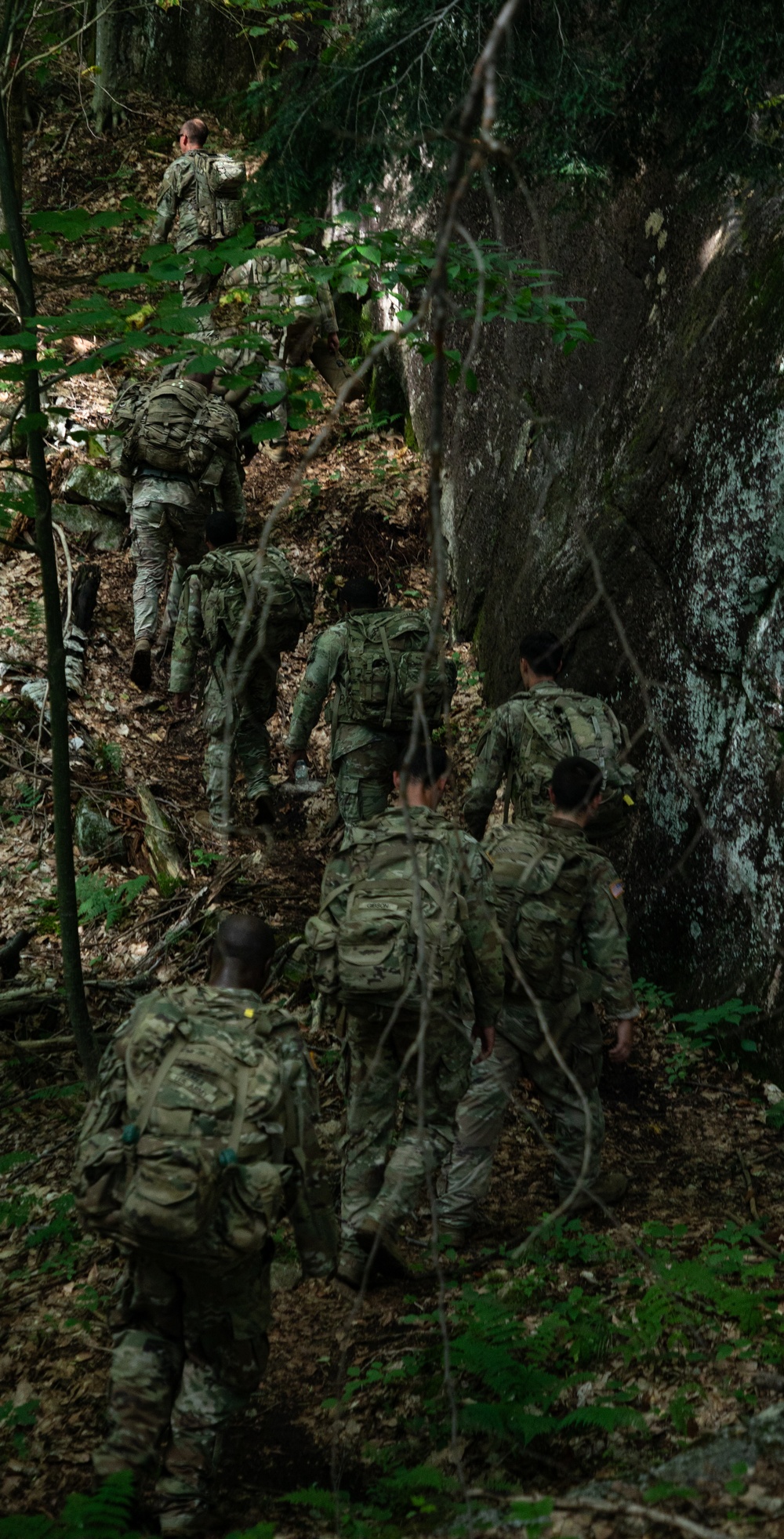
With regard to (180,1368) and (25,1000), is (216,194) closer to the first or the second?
(25,1000)

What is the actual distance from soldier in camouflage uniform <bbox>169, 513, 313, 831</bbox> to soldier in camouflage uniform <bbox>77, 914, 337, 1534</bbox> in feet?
14.5

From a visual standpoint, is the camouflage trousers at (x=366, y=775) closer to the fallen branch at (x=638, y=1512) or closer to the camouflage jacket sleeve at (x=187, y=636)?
the camouflage jacket sleeve at (x=187, y=636)

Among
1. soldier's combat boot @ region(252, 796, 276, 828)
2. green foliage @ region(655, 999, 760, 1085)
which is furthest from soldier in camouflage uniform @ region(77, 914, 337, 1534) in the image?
soldier's combat boot @ region(252, 796, 276, 828)

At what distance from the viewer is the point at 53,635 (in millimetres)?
5113

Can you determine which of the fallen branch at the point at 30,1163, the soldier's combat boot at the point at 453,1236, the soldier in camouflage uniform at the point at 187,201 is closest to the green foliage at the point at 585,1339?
the soldier's combat boot at the point at 453,1236

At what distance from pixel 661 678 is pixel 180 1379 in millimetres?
4774

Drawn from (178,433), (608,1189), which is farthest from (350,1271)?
(178,433)

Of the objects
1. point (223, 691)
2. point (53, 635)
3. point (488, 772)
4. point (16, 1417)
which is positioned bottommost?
point (16, 1417)

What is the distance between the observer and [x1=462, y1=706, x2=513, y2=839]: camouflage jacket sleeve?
6328 mm

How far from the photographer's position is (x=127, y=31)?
17750 mm

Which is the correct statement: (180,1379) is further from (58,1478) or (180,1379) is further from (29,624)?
(29,624)

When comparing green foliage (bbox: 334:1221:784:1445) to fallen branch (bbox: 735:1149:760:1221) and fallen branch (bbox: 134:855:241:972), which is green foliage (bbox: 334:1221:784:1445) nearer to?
fallen branch (bbox: 735:1149:760:1221)

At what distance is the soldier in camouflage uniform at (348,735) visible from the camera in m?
7.09

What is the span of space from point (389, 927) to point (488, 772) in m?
1.99
